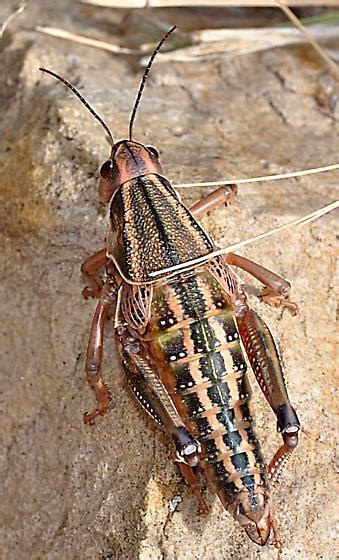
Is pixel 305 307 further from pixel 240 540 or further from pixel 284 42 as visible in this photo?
pixel 284 42

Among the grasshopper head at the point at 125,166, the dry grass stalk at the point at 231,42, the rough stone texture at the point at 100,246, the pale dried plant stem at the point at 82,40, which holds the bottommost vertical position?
the rough stone texture at the point at 100,246

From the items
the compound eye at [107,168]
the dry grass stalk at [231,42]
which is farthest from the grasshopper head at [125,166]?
the dry grass stalk at [231,42]

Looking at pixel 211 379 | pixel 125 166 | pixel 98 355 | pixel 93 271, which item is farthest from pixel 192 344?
pixel 125 166

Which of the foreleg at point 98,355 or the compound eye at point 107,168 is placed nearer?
the foreleg at point 98,355

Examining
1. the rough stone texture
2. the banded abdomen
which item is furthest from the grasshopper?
the rough stone texture

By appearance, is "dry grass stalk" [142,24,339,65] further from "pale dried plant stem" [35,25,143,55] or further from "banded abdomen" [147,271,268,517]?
"banded abdomen" [147,271,268,517]

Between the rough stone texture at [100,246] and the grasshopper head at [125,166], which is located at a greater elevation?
the grasshopper head at [125,166]

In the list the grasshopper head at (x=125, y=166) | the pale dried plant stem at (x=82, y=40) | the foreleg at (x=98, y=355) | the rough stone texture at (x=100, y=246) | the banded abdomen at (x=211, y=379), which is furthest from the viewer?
the pale dried plant stem at (x=82, y=40)

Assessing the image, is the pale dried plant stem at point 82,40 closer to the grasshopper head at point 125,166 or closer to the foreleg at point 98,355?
the grasshopper head at point 125,166
